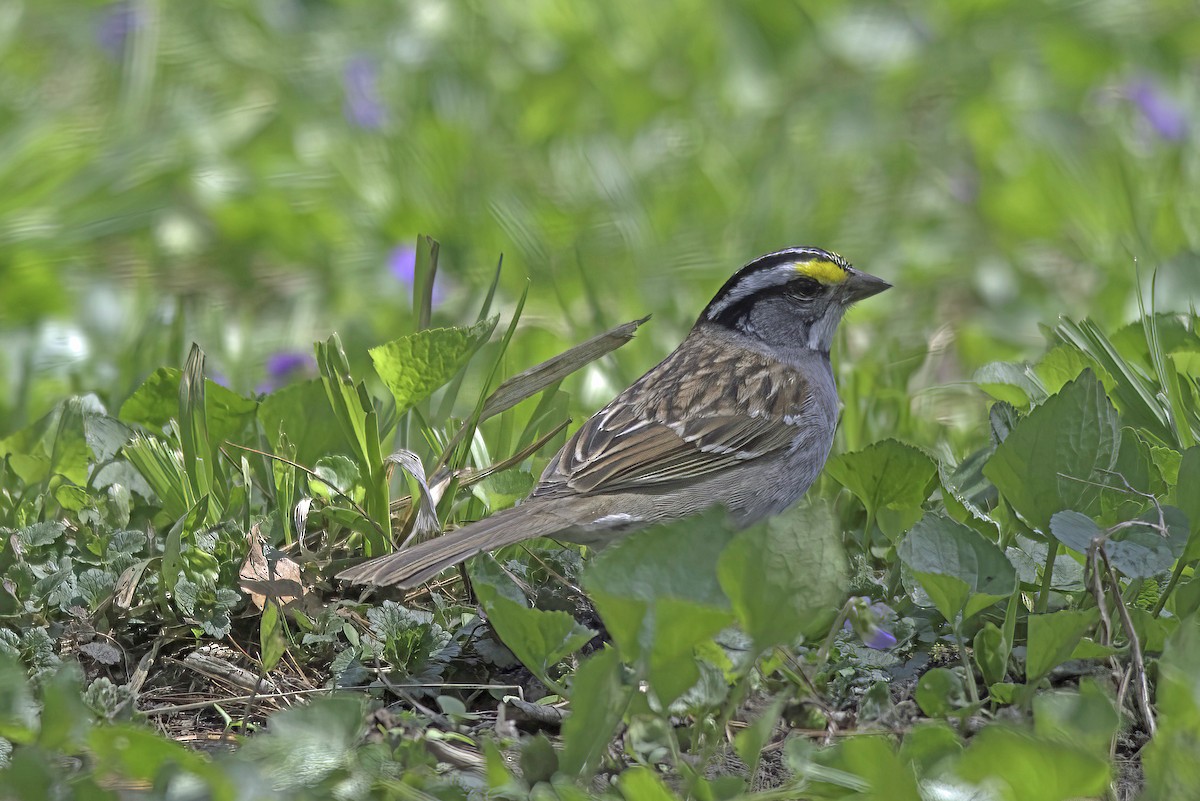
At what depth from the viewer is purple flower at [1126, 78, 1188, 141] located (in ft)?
27.6

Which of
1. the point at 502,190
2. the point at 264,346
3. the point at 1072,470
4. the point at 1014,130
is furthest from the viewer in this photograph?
the point at 1014,130

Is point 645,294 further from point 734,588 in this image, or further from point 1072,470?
point 734,588

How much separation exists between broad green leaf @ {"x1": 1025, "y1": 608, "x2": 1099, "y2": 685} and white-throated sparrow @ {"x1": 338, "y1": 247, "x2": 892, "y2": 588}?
1.33 metres

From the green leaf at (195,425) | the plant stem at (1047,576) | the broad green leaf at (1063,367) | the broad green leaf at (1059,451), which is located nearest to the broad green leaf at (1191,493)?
the broad green leaf at (1059,451)

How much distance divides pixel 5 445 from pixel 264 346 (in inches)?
91.3

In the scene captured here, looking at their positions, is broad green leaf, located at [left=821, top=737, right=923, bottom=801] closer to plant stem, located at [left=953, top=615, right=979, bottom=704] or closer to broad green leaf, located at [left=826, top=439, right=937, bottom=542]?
plant stem, located at [left=953, top=615, right=979, bottom=704]

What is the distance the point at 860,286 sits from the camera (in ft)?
18.3

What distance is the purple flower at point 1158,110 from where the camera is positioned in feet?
27.6

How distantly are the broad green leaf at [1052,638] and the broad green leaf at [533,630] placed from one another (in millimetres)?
931

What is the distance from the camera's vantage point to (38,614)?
3609mm

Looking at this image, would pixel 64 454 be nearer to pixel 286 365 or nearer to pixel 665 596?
pixel 286 365

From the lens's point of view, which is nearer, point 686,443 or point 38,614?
point 38,614

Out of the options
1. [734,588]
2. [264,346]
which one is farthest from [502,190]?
[734,588]

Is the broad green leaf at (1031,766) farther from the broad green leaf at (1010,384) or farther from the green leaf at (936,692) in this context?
the broad green leaf at (1010,384)
